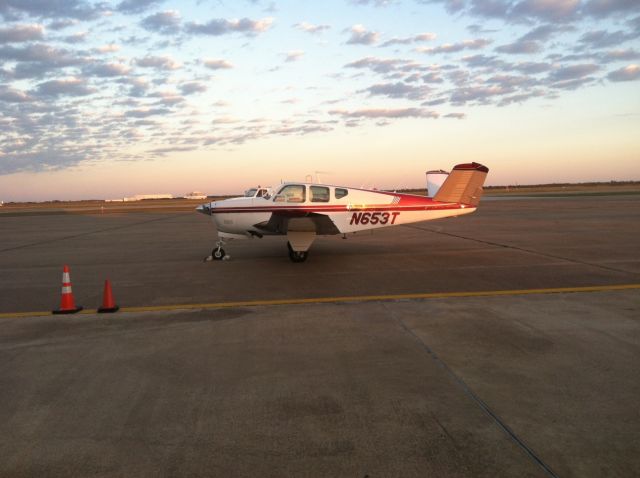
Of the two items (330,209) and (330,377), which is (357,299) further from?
(330,209)

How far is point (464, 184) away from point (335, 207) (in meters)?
3.82

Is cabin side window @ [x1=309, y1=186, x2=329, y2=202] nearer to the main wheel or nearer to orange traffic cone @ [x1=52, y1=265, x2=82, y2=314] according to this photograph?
the main wheel

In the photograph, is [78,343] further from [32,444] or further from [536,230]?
[536,230]

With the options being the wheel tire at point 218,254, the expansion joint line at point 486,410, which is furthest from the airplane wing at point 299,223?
the expansion joint line at point 486,410

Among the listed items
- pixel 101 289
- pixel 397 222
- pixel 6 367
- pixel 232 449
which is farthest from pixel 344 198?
pixel 232 449

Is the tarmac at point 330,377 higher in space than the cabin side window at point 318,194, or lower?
lower

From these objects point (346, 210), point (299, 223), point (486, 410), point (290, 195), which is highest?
point (290, 195)

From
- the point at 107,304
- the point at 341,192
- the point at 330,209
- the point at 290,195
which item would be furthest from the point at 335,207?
the point at 107,304

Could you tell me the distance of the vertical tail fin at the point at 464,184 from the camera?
13.2 meters

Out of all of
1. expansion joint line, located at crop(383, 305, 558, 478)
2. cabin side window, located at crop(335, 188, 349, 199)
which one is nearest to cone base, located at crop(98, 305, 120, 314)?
expansion joint line, located at crop(383, 305, 558, 478)

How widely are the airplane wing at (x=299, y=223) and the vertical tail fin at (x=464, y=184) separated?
3564mm

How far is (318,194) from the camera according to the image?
12.6 meters

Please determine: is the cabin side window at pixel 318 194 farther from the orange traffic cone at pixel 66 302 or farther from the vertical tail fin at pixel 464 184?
the orange traffic cone at pixel 66 302

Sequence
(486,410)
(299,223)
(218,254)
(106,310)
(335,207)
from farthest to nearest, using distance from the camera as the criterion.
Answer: (218,254), (335,207), (299,223), (106,310), (486,410)
